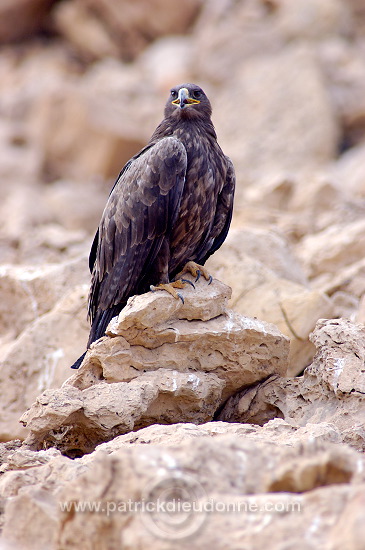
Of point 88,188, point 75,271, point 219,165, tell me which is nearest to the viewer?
point 219,165

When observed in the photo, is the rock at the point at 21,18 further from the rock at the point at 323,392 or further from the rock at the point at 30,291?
the rock at the point at 323,392

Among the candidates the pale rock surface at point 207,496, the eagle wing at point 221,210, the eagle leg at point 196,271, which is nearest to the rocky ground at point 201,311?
the pale rock surface at point 207,496

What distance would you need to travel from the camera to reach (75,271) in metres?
7.54

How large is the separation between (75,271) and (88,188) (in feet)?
25.5

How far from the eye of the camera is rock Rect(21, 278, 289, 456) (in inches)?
191

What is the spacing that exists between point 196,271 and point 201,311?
634 mm

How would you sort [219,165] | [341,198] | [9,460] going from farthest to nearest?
[341,198] < [219,165] < [9,460]

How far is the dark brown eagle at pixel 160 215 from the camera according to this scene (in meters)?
6.05

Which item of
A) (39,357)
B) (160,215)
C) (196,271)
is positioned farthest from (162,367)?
(39,357)

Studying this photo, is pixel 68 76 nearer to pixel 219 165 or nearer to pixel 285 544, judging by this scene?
pixel 219 165

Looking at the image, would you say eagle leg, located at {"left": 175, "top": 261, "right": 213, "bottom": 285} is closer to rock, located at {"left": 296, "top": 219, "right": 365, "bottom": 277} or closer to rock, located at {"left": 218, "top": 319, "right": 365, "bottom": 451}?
rock, located at {"left": 218, "top": 319, "right": 365, "bottom": 451}

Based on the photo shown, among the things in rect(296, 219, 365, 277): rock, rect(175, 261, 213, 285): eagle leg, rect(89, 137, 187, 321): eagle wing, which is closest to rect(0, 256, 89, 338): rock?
rect(89, 137, 187, 321): eagle wing

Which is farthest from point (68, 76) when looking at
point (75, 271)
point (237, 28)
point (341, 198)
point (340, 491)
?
point (340, 491)

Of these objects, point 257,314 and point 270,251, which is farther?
point 270,251
